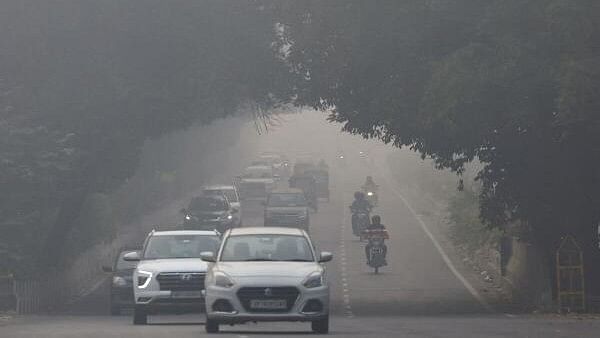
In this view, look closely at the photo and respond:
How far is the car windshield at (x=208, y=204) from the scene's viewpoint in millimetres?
59688

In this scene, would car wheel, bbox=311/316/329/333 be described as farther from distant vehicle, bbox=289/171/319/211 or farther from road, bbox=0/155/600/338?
distant vehicle, bbox=289/171/319/211

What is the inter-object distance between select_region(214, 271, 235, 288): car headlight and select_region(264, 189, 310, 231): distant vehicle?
3638 cm

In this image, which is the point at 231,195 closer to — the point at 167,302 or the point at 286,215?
the point at 286,215

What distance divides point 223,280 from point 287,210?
37.5 meters

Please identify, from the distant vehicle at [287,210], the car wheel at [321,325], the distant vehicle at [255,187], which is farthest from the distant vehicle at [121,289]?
the distant vehicle at [255,187]

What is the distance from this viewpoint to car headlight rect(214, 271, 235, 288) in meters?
21.1

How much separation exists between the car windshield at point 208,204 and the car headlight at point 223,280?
126 ft

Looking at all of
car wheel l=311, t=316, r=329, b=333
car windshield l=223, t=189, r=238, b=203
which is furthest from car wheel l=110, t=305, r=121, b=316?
car windshield l=223, t=189, r=238, b=203

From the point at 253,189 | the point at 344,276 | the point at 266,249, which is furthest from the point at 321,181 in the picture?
the point at 266,249

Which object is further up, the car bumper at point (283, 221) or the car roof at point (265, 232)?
the car bumper at point (283, 221)

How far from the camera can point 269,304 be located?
2106 cm

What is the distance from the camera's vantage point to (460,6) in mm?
33656

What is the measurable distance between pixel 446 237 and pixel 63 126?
23.5 m

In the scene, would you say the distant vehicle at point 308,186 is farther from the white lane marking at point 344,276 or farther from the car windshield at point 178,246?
the car windshield at point 178,246
